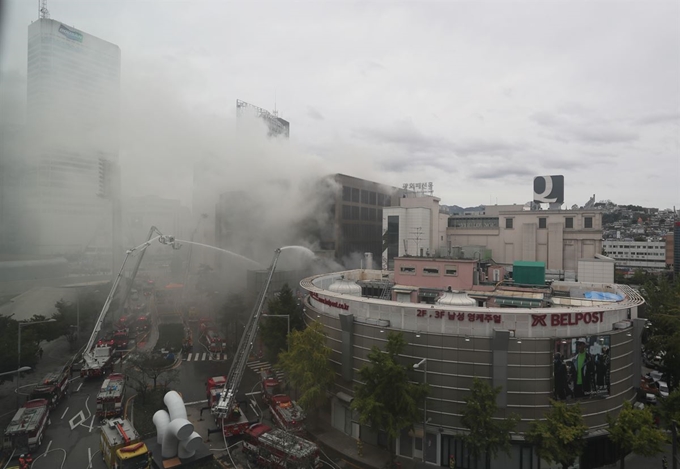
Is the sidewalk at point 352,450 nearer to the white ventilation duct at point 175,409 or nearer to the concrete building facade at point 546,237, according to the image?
the white ventilation duct at point 175,409

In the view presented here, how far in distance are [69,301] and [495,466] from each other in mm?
56970

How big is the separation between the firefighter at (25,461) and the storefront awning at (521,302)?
118 ft

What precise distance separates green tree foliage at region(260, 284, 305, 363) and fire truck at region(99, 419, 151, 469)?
1566 centimetres

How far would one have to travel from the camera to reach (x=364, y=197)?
8575 cm

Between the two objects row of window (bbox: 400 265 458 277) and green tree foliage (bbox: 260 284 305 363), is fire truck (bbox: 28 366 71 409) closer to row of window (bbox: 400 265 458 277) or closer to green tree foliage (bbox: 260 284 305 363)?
green tree foliage (bbox: 260 284 305 363)

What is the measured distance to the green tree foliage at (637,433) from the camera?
64.7ft

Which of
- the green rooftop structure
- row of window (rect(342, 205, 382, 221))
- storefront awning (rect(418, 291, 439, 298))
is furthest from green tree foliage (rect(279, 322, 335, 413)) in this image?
row of window (rect(342, 205, 382, 221))

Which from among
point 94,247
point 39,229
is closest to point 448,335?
point 39,229

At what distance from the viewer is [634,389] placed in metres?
27.4

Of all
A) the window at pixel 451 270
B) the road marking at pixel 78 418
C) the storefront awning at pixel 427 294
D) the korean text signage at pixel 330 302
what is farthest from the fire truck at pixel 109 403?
the window at pixel 451 270

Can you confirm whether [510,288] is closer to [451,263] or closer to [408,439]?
[451,263]

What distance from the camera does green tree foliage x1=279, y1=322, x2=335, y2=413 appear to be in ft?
87.6

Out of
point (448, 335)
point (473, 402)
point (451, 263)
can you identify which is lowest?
point (473, 402)

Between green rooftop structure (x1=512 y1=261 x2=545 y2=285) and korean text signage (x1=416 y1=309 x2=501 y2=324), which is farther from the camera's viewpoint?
green rooftop structure (x1=512 y1=261 x2=545 y2=285)
